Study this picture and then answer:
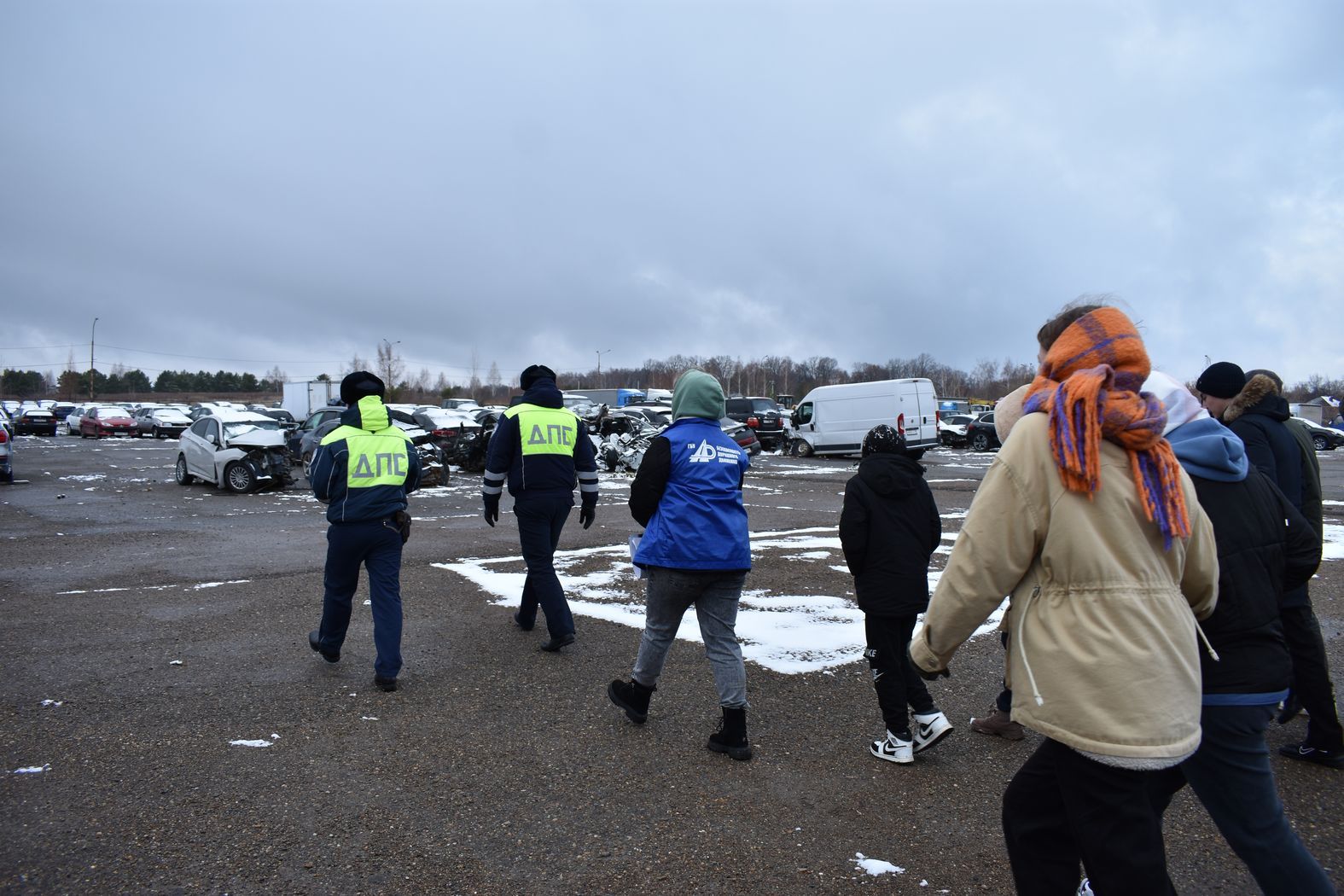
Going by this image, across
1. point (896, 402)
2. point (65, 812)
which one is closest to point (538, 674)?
point (65, 812)

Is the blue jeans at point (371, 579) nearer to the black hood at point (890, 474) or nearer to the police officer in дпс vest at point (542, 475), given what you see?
the police officer in дпс vest at point (542, 475)

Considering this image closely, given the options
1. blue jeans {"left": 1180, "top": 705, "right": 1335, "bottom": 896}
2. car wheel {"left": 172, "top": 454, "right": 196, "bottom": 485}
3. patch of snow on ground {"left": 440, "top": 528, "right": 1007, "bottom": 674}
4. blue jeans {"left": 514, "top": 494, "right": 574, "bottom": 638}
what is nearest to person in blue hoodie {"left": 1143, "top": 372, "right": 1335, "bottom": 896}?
blue jeans {"left": 1180, "top": 705, "right": 1335, "bottom": 896}

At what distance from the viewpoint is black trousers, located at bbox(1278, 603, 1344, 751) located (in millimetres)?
3998

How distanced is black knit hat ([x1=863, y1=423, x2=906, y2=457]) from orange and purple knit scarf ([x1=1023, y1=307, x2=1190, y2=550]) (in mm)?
2096

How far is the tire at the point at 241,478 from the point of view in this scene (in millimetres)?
17266

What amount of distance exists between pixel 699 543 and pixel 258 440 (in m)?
15.9

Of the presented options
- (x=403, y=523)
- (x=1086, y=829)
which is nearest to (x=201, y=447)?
(x=403, y=523)

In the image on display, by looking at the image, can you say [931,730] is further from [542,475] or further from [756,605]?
[756,605]

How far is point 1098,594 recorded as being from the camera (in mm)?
2117

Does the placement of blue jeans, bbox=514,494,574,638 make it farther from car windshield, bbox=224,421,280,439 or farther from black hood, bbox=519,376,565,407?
car windshield, bbox=224,421,280,439

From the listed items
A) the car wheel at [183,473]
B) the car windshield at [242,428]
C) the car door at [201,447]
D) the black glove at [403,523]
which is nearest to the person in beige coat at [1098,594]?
the black glove at [403,523]

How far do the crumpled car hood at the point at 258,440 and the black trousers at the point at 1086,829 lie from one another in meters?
17.7

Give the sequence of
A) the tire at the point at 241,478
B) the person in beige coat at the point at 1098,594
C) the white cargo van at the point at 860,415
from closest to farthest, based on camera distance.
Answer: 1. the person in beige coat at the point at 1098,594
2. the tire at the point at 241,478
3. the white cargo van at the point at 860,415

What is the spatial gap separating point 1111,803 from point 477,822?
246 cm
